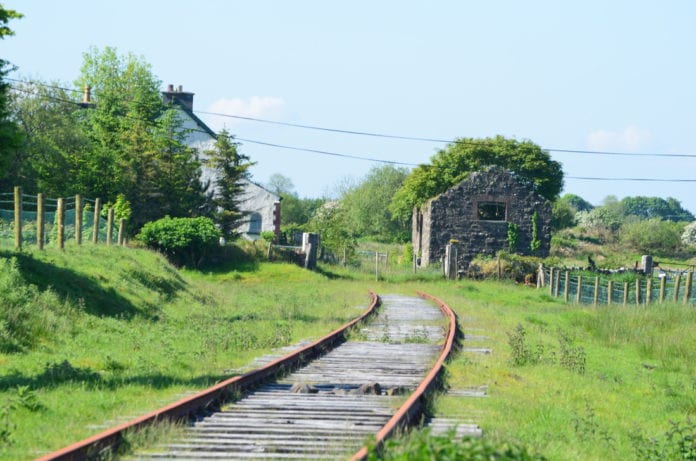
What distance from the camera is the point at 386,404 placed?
1026cm

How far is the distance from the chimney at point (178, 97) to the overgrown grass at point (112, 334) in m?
42.6

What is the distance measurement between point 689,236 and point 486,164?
30760mm

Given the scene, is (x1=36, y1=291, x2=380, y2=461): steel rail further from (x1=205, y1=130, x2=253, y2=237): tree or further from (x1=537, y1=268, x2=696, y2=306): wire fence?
(x1=205, y1=130, x2=253, y2=237): tree

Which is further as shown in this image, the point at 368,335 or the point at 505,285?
the point at 505,285

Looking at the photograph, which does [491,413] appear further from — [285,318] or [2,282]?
[285,318]

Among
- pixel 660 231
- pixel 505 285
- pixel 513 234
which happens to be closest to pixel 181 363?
pixel 505 285

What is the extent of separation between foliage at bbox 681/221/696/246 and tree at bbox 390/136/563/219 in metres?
23.3

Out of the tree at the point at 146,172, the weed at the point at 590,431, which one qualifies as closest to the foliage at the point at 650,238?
the tree at the point at 146,172

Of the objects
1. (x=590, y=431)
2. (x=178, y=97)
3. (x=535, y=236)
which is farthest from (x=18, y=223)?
(x=178, y=97)

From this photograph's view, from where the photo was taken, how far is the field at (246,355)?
921 centimetres

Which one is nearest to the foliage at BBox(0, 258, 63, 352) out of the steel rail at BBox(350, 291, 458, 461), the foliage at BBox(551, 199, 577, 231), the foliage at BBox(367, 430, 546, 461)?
the steel rail at BBox(350, 291, 458, 461)

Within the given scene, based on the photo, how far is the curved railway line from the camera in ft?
25.2

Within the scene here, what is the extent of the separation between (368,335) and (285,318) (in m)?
3.52

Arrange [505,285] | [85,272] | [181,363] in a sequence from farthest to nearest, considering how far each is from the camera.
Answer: [505,285]
[85,272]
[181,363]
